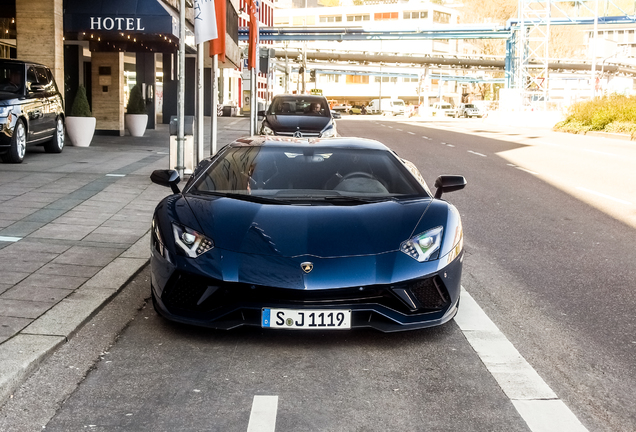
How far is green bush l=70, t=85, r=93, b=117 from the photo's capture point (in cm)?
2039

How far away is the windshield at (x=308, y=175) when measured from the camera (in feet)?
19.5

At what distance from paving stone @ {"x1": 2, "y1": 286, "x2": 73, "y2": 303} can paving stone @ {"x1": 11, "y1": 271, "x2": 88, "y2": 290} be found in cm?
6

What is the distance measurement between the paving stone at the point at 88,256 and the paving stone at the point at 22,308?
1352 millimetres

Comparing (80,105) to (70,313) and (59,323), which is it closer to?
(70,313)

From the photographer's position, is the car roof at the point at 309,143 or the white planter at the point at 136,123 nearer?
the car roof at the point at 309,143

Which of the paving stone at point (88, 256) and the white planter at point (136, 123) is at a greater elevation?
the white planter at point (136, 123)

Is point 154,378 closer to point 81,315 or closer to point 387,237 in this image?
point 81,315

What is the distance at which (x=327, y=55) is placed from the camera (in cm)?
9975

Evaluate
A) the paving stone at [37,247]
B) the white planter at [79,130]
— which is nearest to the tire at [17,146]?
the white planter at [79,130]

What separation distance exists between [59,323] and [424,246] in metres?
2.20

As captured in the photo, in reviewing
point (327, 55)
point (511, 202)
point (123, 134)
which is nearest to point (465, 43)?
point (327, 55)

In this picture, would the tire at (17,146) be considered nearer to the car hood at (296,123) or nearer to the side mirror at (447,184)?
the car hood at (296,123)

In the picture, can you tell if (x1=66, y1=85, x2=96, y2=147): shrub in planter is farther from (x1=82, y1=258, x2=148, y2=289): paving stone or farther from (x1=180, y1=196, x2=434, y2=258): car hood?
(x1=180, y1=196, x2=434, y2=258): car hood

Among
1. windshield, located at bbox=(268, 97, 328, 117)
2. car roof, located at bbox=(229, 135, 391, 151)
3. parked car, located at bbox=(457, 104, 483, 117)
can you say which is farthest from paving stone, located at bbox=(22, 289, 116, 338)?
parked car, located at bbox=(457, 104, 483, 117)
